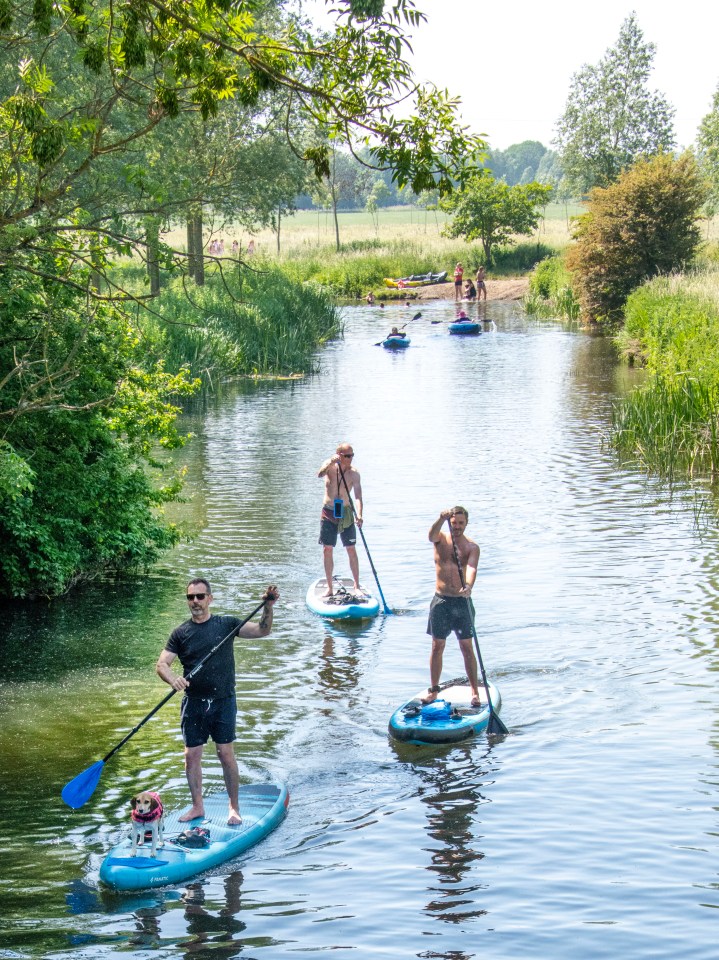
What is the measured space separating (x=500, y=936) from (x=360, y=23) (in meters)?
6.36

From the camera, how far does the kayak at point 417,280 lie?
212 ft

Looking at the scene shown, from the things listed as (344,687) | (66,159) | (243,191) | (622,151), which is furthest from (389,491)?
(622,151)

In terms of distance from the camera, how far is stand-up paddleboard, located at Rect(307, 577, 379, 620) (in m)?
15.0

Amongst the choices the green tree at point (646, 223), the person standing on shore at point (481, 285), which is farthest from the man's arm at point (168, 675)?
the person standing on shore at point (481, 285)

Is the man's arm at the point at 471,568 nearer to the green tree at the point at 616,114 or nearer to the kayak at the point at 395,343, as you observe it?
the kayak at the point at 395,343

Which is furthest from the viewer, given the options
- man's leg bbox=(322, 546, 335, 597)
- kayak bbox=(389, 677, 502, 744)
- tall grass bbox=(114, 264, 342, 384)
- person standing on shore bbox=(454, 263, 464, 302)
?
person standing on shore bbox=(454, 263, 464, 302)

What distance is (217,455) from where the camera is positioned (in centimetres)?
2511

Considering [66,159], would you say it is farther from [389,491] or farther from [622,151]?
[622,151]

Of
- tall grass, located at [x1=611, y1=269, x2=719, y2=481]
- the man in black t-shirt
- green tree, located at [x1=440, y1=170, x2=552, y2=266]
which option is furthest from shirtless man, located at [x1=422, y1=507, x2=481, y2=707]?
green tree, located at [x1=440, y1=170, x2=552, y2=266]

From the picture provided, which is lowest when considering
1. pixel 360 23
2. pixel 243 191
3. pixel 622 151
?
pixel 360 23

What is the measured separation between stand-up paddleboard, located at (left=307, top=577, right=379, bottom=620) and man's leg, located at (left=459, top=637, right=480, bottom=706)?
10.9ft

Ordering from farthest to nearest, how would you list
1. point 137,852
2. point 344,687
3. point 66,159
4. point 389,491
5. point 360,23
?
point 66,159 → point 389,491 → point 344,687 → point 360,23 → point 137,852

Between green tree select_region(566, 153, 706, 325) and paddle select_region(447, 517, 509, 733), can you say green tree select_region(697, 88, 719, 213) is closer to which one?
green tree select_region(566, 153, 706, 325)

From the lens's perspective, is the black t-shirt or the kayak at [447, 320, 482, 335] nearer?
the black t-shirt
